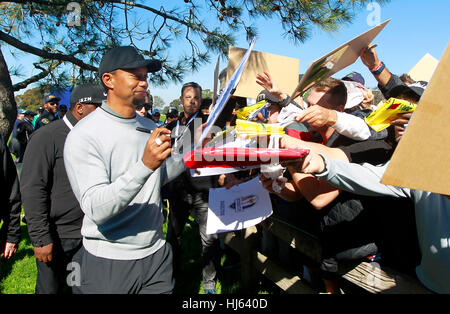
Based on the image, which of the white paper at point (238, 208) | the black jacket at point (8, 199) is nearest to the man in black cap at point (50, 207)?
the black jacket at point (8, 199)

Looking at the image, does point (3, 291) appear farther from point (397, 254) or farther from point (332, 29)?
point (332, 29)

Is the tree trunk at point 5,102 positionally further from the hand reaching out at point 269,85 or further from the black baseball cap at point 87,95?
the hand reaching out at point 269,85

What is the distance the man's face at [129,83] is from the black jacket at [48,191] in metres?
0.95

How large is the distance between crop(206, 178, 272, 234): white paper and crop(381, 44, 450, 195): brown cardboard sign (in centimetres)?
107

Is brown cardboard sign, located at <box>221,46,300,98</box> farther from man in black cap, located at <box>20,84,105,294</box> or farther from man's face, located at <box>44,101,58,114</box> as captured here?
man's face, located at <box>44,101,58,114</box>

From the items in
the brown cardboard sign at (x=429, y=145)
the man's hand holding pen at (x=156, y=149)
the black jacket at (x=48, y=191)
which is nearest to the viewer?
the brown cardboard sign at (x=429, y=145)

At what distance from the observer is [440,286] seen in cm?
135

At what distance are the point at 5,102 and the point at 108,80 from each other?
2350mm

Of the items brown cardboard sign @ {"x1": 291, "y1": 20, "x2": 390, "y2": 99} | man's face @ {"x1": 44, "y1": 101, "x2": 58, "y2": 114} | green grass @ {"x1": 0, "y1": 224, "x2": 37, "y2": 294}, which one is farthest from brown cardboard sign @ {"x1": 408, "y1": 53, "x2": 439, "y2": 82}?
man's face @ {"x1": 44, "y1": 101, "x2": 58, "y2": 114}

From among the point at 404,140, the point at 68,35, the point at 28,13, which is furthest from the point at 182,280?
the point at 28,13

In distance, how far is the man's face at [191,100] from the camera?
3752 millimetres

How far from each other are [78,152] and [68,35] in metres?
3.24

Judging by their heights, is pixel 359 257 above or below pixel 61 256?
above

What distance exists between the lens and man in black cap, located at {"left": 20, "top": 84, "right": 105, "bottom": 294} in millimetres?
2229
